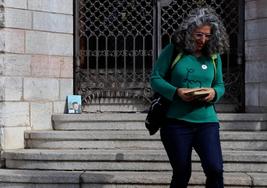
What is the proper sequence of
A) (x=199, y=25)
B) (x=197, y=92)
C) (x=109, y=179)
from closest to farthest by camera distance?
(x=197, y=92), (x=199, y=25), (x=109, y=179)

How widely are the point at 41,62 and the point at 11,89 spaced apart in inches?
23.6

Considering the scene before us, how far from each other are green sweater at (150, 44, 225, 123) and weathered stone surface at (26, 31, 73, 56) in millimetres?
3090

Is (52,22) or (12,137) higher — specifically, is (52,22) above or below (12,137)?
above

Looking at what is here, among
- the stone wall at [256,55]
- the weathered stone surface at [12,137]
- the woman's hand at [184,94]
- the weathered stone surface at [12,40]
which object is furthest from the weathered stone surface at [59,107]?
the woman's hand at [184,94]

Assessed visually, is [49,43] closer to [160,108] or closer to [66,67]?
[66,67]

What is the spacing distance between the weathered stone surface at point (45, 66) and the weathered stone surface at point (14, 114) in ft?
1.51

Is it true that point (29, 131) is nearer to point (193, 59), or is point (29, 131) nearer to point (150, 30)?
point (150, 30)

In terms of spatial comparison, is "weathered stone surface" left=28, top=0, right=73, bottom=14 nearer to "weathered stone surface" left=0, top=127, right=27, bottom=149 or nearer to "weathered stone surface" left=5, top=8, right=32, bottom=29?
"weathered stone surface" left=5, top=8, right=32, bottom=29

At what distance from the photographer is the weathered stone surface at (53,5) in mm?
7176

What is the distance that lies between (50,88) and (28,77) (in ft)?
1.26

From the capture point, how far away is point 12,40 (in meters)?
6.88

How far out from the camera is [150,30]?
7898mm

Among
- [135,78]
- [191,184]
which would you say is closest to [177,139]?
[191,184]

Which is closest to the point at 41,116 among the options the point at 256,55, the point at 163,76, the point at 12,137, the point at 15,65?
the point at 12,137
